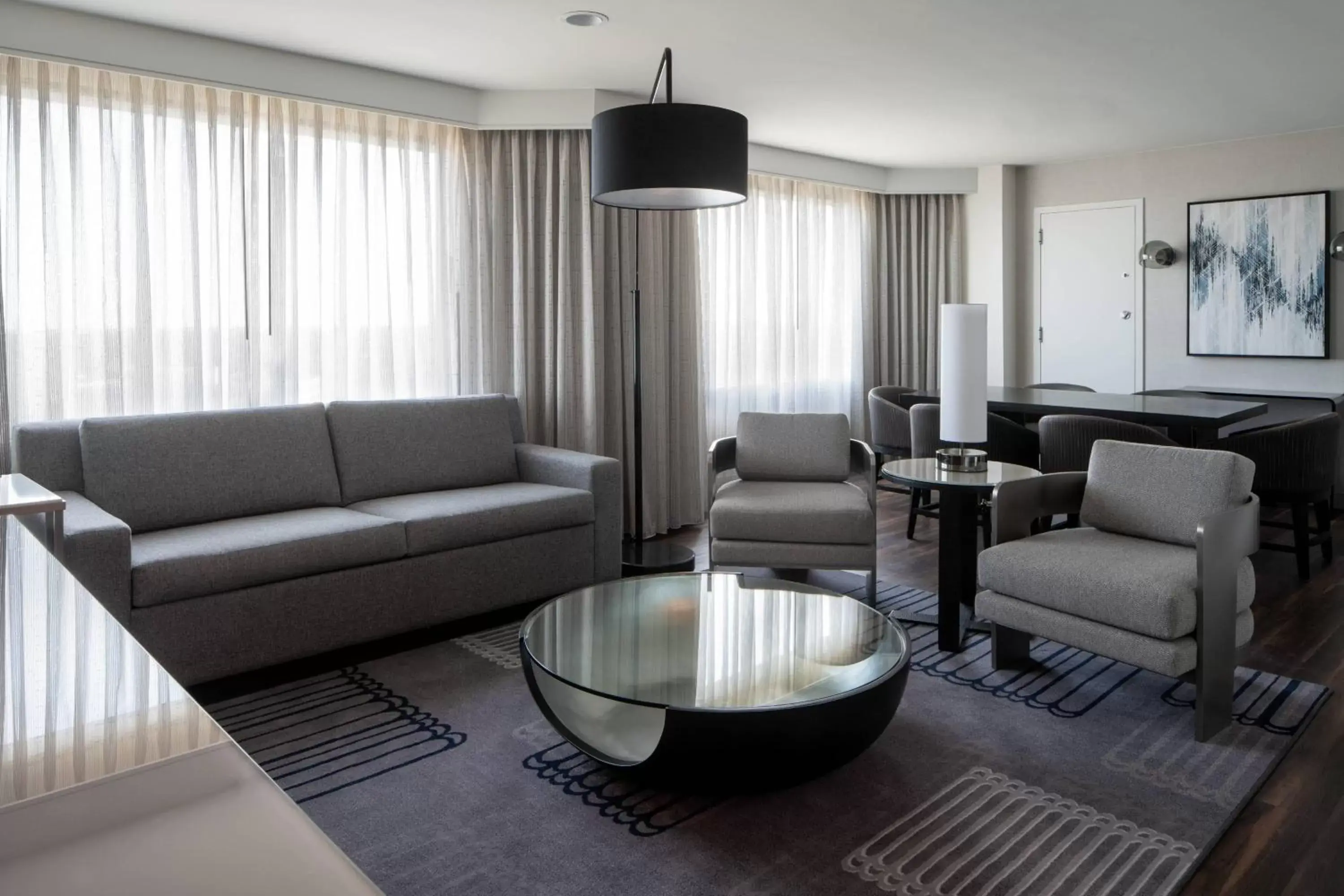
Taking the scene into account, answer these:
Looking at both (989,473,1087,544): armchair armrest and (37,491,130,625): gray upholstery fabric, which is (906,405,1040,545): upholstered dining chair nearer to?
(989,473,1087,544): armchair armrest

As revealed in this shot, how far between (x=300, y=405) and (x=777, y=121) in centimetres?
312

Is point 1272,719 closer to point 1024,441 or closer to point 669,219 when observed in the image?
point 1024,441

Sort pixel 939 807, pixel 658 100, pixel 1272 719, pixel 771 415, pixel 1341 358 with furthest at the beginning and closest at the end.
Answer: pixel 1341 358
pixel 658 100
pixel 771 415
pixel 1272 719
pixel 939 807

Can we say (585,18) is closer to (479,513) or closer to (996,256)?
(479,513)

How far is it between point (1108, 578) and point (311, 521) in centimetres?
268

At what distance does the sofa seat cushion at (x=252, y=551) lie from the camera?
2988mm

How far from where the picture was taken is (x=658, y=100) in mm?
4922

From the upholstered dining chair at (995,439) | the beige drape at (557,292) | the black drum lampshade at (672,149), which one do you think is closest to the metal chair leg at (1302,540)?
the upholstered dining chair at (995,439)

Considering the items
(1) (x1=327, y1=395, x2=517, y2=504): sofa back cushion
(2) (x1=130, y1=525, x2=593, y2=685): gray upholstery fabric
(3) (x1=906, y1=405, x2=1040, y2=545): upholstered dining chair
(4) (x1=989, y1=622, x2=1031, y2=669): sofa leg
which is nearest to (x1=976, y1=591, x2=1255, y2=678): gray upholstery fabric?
(4) (x1=989, y1=622, x2=1031, y2=669): sofa leg

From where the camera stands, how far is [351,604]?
3.41 meters

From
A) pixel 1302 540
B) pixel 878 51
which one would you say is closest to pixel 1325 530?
pixel 1302 540

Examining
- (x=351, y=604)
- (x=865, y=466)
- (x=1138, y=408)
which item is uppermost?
(x=1138, y=408)

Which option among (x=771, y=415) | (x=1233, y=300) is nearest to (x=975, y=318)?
Answer: (x=771, y=415)

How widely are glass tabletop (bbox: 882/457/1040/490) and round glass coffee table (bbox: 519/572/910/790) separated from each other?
63 centimetres
